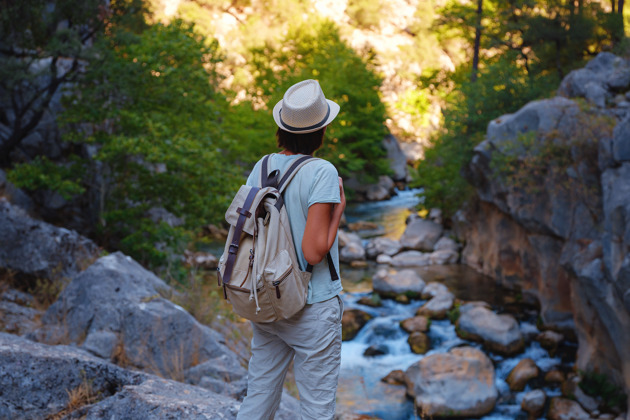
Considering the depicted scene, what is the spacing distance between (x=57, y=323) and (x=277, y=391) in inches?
150

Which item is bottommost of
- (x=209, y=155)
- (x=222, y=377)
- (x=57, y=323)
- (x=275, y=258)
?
(x=222, y=377)

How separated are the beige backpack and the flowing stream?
18.3 feet

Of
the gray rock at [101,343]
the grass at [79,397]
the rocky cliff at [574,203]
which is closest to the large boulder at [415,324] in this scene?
the rocky cliff at [574,203]

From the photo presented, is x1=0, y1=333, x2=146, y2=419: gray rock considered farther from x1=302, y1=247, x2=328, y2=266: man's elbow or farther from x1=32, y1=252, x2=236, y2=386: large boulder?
x1=302, y1=247, x2=328, y2=266: man's elbow

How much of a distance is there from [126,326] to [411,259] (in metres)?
13.1

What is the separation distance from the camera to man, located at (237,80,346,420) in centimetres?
225

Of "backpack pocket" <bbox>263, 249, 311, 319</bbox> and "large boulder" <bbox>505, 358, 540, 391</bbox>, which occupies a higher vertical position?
"backpack pocket" <bbox>263, 249, 311, 319</bbox>

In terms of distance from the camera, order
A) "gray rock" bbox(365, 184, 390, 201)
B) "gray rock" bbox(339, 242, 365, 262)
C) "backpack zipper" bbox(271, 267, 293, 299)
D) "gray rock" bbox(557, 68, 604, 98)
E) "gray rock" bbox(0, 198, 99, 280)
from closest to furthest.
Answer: "backpack zipper" bbox(271, 267, 293, 299), "gray rock" bbox(0, 198, 99, 280), "gray rock" bbox(557, 68, 604, 98), "gray rock" bbox(339, 242, 365, 262), "gray rock" bbox(365, 184, 390, 201)

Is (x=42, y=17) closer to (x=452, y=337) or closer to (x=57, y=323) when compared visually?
(x=57, y=323)

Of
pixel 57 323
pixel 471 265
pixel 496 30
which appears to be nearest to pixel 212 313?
pixel 57 323

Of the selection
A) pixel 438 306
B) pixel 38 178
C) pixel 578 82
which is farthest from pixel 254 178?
pixel 578 82

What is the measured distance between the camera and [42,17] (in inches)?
439

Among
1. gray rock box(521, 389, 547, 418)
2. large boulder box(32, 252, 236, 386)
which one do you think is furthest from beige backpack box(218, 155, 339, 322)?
gray rock box(521, 389, 547, 418)

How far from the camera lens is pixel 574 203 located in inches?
445
